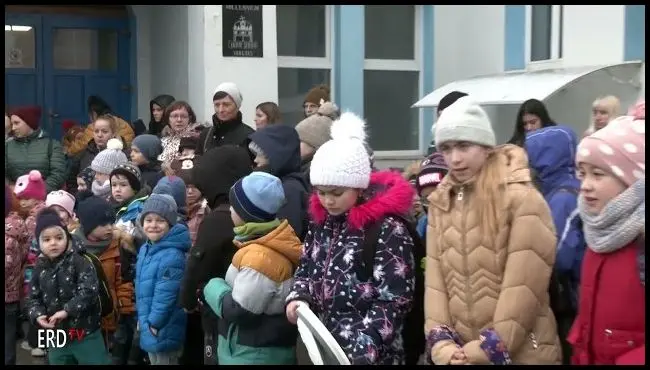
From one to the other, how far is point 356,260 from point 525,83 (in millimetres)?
5978

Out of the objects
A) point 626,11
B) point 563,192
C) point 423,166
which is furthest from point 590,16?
point 563,192

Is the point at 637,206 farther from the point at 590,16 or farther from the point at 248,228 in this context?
the point at 590,16

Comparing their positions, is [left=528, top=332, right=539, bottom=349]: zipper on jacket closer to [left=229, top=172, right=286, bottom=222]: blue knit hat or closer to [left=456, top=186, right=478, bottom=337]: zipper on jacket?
[left=456, top=186, right=478, bottom=337]: zipper on jacket

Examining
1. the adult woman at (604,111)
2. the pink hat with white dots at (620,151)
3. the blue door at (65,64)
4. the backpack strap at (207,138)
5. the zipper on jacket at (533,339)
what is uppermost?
the blue door at (65,64)

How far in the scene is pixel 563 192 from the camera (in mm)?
3959

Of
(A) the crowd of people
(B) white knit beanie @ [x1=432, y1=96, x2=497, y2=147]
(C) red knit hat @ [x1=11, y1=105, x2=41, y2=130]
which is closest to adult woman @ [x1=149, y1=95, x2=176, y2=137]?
(C) red knit hat @ [x1=11, y1=105, x2=41, y2=130]

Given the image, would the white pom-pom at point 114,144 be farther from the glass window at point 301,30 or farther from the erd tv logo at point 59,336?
the glass window at point 301,30

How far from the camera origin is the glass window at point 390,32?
1088 cm

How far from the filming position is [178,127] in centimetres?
784

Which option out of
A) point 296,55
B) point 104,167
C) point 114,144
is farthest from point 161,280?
point 296,55

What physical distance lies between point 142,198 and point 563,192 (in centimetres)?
305

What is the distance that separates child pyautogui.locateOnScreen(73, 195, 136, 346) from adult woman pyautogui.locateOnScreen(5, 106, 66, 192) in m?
2.74

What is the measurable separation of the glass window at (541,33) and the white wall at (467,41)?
1.75 ft

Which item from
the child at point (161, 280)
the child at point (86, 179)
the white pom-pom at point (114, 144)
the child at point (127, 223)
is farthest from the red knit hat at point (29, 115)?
the child at point (161, 280)
